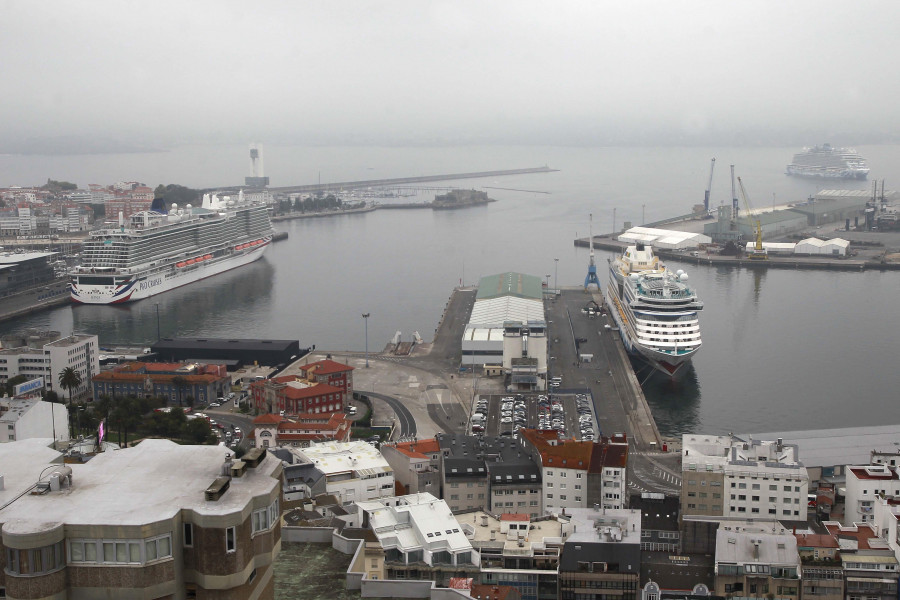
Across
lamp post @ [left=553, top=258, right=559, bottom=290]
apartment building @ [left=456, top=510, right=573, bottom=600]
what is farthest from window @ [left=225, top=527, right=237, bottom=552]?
lamp post @ [left=553, top=258, right=559, bottom=290]

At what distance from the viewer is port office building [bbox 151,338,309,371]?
11.1 meters

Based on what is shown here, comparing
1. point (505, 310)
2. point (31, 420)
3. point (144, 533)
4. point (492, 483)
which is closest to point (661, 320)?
point (505, 310)

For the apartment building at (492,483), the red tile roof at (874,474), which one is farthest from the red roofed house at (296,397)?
the red tile roof at (874,474)

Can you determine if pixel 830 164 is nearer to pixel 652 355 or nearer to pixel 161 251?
pixel 161 251

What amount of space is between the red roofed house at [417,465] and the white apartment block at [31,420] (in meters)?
2.40

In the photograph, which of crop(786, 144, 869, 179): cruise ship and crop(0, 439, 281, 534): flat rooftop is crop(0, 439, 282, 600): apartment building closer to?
crop(0, 439, 281, 534): flat rooftop

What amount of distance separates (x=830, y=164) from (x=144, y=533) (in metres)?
46.4

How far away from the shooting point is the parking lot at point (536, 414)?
846 centimetres

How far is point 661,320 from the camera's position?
11484mm

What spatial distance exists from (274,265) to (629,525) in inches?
627

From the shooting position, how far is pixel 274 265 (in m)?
20.7

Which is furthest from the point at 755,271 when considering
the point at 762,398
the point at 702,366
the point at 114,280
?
the point at 114,280

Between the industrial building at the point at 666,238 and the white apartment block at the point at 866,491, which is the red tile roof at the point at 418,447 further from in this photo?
the industrial building at the point at 666,238

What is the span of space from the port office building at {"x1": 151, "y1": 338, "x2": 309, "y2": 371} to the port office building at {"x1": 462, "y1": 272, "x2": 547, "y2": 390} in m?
1.99
